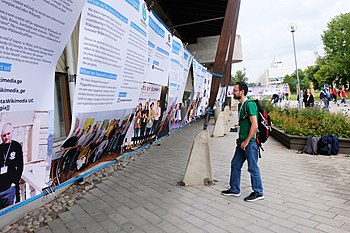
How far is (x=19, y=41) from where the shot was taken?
1.43 metres

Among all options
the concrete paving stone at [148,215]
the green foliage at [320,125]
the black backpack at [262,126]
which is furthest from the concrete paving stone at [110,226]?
the green foliage at [320,125]

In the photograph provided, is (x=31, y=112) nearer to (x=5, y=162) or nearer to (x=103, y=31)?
(x=5, y=162)

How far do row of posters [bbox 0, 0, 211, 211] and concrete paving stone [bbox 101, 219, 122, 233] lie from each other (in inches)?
40.5

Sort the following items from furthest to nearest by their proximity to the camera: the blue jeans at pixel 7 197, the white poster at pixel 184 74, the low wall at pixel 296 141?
the low wall at pixel 296 141 → the white poster at pixel 184 74 → the blue jeans at pixel 7 197

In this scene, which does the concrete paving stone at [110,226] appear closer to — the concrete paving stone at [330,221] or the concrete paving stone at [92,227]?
the concrete paving stone at [92,227]

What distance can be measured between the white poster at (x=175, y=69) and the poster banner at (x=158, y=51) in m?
0.23

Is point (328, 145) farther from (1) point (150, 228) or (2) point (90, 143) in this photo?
(2) point (90, 143)

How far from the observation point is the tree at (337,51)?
4631 centimetres

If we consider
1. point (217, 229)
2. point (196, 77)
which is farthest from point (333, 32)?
point (217, 229)

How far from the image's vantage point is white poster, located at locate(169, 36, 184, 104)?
4.05 metres

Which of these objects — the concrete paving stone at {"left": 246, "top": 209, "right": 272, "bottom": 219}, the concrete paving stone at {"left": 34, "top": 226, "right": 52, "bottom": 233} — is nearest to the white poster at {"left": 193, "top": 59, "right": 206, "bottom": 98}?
the concrete paving stone at {"left": 246, "top": 209, "right": 272, "bottom": 219}

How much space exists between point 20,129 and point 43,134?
0.19m

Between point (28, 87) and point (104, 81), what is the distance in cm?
67

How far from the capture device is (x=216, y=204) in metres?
3.78
